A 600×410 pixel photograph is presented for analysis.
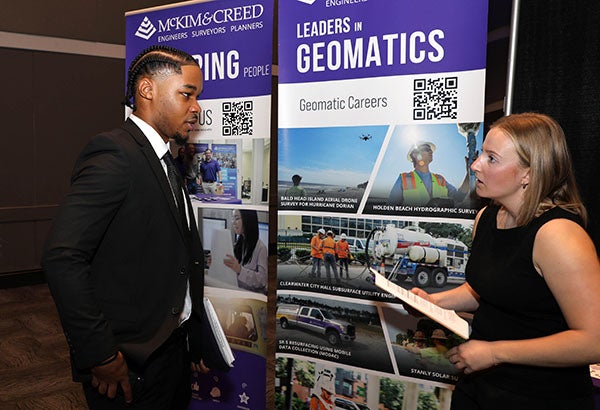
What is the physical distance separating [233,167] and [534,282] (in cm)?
185

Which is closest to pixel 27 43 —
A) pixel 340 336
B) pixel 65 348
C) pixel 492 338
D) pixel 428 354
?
pixel 65 348

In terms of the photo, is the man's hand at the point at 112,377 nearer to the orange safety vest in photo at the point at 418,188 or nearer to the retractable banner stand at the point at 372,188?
the retractable banner stand at the point at 372,188

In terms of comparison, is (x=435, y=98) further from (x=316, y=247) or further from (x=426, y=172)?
(x=316, y=247)

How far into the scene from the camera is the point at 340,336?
2596mm

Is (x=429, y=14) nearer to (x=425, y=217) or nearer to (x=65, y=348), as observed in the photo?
(x=425, y=217)

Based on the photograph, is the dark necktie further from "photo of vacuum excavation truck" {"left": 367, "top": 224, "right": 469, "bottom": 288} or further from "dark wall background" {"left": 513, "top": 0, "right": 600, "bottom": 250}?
"dark wall background" {"left": 513, "top": 0, "right": 600, "bottom": 250}

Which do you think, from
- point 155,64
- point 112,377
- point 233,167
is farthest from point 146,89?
point 233,167

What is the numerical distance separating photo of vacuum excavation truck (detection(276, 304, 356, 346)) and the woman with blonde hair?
1.05m

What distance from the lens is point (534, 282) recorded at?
4.57 feet

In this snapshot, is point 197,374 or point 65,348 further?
point 65,348

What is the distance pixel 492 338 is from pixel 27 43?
6299 mm

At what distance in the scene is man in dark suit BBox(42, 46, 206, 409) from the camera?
58.5 inches

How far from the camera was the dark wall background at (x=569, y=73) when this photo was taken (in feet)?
7.05

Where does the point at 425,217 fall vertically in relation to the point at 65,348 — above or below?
above
